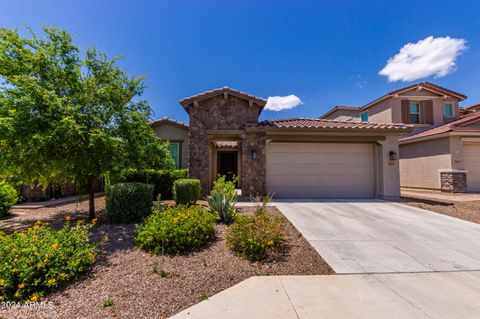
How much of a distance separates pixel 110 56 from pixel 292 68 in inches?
395

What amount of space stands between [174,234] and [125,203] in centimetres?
257

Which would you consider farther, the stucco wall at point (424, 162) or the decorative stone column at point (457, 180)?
the stucco wall at point (424, 162)

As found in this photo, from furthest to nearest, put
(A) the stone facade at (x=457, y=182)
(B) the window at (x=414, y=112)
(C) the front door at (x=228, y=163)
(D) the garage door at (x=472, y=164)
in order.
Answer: (C) the front door at (x=228, y=163) → (B) the window at (x=414, y=112) → (D) the garage door at (x=472, y=164) → (A) the stone facade at (x=457, y=182)

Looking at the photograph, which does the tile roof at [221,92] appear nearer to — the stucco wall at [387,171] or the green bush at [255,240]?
the stucco wall at [387,171]

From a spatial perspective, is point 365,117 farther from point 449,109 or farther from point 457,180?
point 457,180

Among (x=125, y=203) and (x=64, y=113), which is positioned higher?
(x=64, y=113)

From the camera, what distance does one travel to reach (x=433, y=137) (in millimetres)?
12422

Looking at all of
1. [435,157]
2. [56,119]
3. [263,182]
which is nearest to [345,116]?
[435,157]

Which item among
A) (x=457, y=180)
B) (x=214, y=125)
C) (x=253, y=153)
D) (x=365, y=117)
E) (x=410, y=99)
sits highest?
(x=410, y=99)

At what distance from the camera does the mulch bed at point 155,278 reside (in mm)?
2502

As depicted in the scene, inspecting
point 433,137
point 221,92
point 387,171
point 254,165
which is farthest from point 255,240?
point 433,137

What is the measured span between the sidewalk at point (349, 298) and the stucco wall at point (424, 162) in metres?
12.1

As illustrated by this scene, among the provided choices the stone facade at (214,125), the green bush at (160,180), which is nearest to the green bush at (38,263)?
the green bush at (160,180)

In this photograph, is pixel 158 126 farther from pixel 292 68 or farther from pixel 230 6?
pixel 292 68
